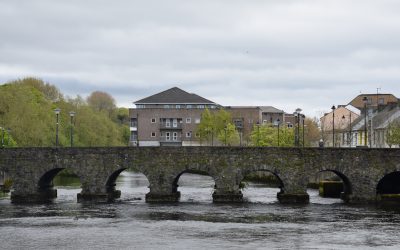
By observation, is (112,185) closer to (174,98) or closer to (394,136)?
(394,136)

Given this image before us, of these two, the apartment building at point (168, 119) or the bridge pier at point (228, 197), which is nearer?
the bridge pier at point (228, 197)

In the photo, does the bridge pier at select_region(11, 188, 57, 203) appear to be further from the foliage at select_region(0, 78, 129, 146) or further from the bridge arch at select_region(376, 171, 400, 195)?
the bridge arch at select_region(376, 171, 400, 195)

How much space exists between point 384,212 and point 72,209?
82.1ft

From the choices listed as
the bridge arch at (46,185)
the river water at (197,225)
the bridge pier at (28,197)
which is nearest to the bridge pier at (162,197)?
the river water at (197,225)

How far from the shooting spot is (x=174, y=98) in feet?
502

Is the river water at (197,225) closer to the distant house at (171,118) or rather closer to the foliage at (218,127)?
the foliage at (218,127)

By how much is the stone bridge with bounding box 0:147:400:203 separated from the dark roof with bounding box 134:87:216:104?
81.8m

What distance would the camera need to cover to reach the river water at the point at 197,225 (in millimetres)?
43156

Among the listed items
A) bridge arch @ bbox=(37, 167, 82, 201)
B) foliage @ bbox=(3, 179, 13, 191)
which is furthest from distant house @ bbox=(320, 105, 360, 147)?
bridge arch @ bbox=(37, 167, 82, 201)

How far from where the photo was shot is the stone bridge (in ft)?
217

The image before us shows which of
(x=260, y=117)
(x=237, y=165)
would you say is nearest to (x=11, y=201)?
(x=237, y=165)

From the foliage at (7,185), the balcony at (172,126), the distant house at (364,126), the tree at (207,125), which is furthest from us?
the balcony at (172,126)

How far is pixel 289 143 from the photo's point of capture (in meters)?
114

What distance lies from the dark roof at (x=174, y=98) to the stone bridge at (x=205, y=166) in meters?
81.8
